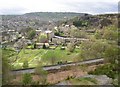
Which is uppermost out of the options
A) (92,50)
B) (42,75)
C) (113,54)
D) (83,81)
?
(113,54)

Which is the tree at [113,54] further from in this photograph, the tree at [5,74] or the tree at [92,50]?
the tree at [92,50]

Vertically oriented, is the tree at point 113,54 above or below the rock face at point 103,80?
above

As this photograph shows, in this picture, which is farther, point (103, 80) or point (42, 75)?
point (42, 75)

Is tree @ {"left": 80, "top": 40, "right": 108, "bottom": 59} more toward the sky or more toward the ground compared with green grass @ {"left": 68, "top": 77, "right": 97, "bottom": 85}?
more toward the ground

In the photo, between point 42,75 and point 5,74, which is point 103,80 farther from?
point 5,74

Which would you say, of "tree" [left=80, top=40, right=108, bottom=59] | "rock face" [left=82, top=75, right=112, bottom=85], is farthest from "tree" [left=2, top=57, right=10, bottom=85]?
"tree" [left=80, top=40, right=108, bottom=59]

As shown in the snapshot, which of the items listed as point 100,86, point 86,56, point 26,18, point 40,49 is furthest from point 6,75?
point 26,18

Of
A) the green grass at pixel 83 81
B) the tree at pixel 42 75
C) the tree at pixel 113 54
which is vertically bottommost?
the tree at pixel 42 75

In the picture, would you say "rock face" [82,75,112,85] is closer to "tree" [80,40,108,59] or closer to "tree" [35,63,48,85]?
"tree" [35,63,48,85]

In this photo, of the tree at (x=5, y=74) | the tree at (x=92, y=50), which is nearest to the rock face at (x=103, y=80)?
the tree at (x=5, y=74)

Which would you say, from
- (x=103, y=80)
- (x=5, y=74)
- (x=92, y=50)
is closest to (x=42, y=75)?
(x=5, y=74)

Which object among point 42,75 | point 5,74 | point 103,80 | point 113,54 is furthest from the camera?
point 113,54
